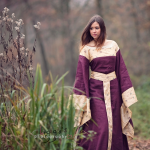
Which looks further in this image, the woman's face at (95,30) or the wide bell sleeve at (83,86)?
the woman's face at (95,30)

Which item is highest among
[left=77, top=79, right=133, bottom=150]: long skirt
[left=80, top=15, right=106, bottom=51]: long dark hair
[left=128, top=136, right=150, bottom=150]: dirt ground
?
[left=80, top=15, right=106, bottom=51]: long dark hair

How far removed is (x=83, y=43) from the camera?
3.13 metres

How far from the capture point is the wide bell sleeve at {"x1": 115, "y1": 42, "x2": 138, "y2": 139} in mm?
2922

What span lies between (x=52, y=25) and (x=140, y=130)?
9497 millimetres

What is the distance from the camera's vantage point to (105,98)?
289cm

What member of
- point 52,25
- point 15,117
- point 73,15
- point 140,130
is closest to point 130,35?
point 73,15

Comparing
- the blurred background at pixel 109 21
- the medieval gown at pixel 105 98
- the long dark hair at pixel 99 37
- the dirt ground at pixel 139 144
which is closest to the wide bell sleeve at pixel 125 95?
the medieval gown at pixel 105 98

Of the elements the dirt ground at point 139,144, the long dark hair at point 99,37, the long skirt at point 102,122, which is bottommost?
the dirt ground at point 139,144

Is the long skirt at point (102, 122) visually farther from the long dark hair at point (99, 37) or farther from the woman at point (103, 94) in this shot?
the long dark hair at point (99, 37)

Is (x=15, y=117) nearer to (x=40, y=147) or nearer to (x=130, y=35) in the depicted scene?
(x=40, y=147)

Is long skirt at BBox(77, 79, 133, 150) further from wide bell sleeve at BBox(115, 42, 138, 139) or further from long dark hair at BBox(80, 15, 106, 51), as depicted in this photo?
long dark hair at BBox(80, 15, 106, 51)

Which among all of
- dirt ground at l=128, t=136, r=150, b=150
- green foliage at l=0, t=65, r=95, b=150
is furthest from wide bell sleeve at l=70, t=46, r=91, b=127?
dirt ground at l=128, t=136, r=150, b=150

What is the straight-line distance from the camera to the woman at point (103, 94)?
111 inches

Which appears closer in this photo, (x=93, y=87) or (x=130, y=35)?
(x=93, y=87)
